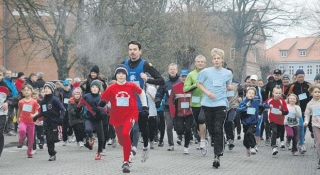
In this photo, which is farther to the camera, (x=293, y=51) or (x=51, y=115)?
(x=293, y=51)

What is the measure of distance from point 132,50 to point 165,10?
116 feet

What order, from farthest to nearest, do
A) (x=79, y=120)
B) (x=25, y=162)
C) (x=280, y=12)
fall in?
(x=280, y=12), (x=79, y=120), (x=25, y=162)

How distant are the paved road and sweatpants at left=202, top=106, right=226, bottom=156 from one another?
372 mm

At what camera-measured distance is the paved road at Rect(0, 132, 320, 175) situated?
11.6m

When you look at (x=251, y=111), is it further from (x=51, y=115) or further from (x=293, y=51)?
(x=293, y=51)

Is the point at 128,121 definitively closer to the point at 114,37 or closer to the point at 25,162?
the point at 25,162

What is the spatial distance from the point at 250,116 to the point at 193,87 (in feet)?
4.69

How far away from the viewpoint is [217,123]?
12031 millimetres

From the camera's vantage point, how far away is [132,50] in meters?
11.8

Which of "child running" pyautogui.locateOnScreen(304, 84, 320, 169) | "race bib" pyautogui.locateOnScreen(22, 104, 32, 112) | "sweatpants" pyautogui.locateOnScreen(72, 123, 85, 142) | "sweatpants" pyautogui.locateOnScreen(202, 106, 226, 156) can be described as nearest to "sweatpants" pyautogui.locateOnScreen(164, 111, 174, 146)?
"sweatpants" pyautogui.locateOnScreen(72, 123, 85, 142)

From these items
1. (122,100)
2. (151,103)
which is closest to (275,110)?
(151,103)

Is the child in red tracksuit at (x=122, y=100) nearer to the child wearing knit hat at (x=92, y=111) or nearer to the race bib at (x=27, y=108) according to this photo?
the child wearing knit hat at (x=92, y=111)

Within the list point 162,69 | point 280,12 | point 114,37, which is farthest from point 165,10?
point 280,12

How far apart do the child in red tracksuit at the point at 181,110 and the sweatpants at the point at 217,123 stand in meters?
3.19
